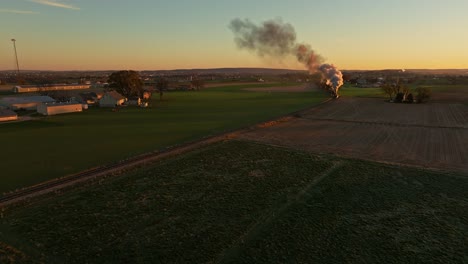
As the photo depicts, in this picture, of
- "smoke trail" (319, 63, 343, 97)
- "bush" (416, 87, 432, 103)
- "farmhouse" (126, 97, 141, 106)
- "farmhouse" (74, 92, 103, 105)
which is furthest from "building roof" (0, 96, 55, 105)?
"bush" (416, 87, 432, 103)

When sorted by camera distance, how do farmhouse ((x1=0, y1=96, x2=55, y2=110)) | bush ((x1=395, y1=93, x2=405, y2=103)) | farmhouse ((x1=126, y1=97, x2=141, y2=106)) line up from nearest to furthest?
farmhouse ((x1=0, y1=96, x2=55, y2=110)) < farmhouse ((x1=126, y1=97, x2=141, y2=106)) < bush ((x1=395, y1=93, x2=405, y2=103))

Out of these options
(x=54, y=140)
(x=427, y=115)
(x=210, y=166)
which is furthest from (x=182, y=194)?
(x=427, y=115)

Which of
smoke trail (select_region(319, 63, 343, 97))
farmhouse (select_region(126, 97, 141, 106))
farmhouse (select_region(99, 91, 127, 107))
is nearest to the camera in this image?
farmhouse (select_region(99, 91, 127, 107))

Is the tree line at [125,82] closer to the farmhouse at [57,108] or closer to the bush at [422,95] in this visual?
the farmhouse at [57,108]

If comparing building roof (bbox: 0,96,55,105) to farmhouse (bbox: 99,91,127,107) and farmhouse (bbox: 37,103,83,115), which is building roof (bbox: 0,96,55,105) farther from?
farmhouse (bbox: 99,91,127,107)

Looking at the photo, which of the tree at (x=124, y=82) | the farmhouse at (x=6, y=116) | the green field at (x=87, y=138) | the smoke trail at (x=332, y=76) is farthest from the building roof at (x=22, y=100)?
the smoke trail at (x=332, y=76)
